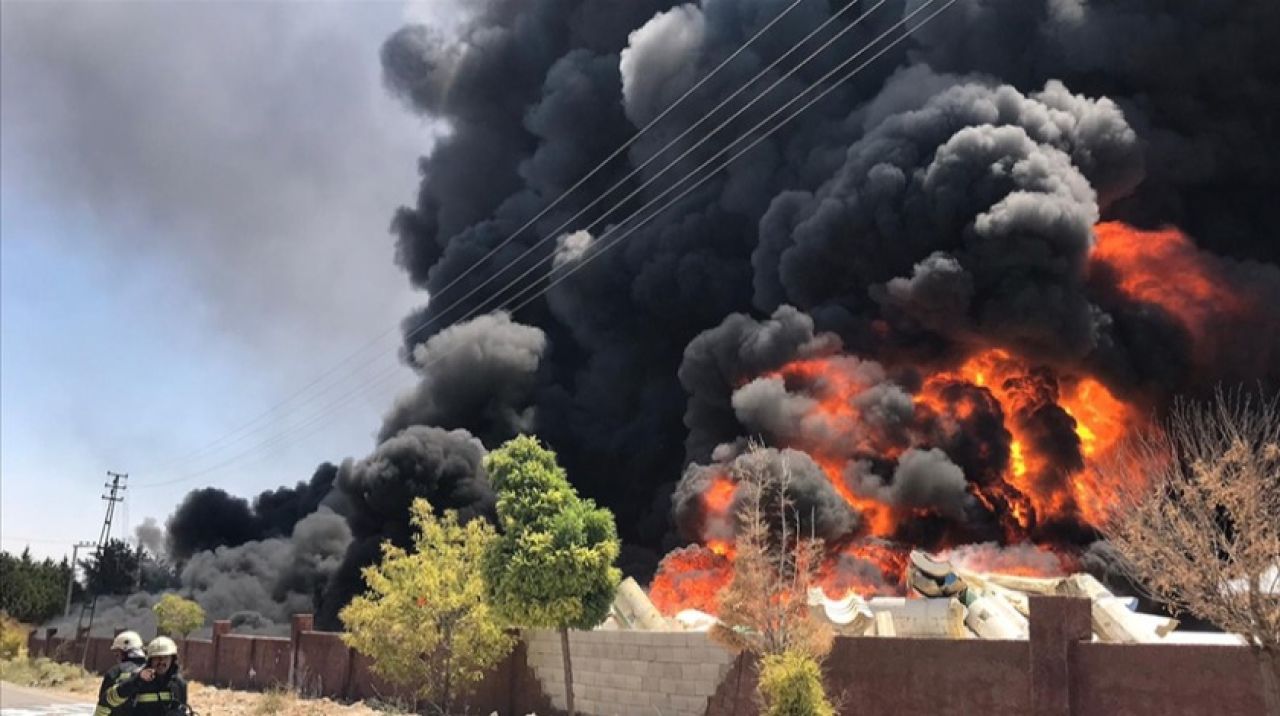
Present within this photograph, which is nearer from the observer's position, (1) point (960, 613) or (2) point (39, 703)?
(1) point (960, 613)

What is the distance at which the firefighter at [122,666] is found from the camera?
26.7 ft

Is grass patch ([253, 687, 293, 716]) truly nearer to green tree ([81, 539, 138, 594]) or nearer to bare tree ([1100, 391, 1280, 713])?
bare tree ([1100, 391, 1280, 713])

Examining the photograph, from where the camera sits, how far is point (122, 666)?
8.23 meters

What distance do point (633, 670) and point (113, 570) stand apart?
83368 millimetres

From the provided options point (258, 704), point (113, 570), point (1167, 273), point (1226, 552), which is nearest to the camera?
point (1226, 552)

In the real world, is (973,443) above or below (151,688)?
above

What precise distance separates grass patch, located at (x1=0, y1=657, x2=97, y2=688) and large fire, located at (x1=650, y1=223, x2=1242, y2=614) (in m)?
22.3

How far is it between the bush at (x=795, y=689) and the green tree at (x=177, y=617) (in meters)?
36.0

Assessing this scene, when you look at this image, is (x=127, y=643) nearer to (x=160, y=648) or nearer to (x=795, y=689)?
(x=160, y=648)

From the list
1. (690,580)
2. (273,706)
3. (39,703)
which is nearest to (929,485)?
(690,580)

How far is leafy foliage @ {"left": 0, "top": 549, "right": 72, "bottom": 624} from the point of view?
73.2 m

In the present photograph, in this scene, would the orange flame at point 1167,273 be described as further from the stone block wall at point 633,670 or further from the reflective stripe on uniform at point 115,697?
the reflective stripe on uniform at point 115,697

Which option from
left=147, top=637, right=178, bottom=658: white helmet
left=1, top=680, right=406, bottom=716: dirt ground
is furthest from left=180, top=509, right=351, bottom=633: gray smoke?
left=147, top=637, right=178, bottom=658: white helmet

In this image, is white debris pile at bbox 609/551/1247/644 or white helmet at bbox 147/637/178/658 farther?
white debris pile at bbox 609/551/1247/644
